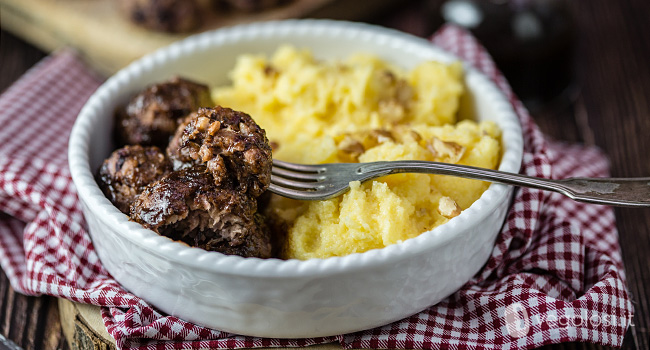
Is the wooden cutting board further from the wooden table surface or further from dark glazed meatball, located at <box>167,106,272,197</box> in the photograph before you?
dark glazed meatball, located at <box>167,106,272,197</box>

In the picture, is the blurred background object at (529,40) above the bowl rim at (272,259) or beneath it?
above

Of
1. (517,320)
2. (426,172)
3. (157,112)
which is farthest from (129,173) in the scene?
(517,320)

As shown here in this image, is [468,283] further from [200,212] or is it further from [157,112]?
[157,112]

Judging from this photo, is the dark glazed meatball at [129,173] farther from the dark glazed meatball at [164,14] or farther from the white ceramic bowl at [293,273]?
the dark glazed meatball at [164,14]

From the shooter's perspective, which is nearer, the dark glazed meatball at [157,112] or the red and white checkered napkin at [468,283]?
the red and white checkered napkin at [468,283]

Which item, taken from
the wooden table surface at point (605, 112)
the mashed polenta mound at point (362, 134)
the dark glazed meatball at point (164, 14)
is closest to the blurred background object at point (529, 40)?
the wooden table surface at point (605, 112)
